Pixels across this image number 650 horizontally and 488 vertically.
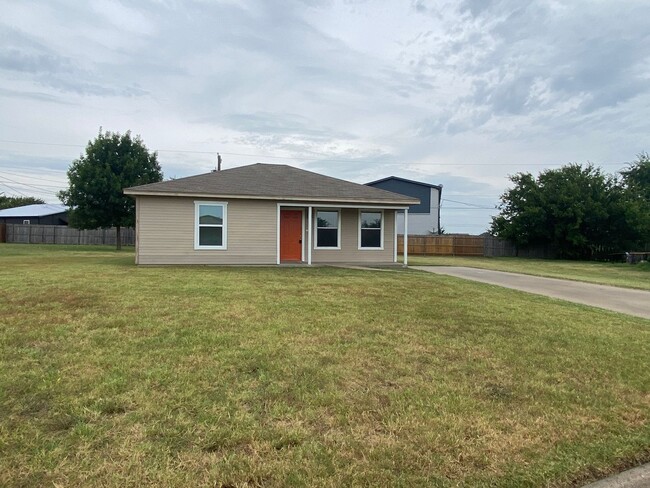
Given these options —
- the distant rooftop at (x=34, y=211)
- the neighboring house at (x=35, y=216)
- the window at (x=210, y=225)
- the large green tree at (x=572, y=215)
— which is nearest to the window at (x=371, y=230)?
the window at (x=210, y=225)

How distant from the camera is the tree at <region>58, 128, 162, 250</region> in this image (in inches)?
1025

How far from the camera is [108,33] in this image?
13.7 meters

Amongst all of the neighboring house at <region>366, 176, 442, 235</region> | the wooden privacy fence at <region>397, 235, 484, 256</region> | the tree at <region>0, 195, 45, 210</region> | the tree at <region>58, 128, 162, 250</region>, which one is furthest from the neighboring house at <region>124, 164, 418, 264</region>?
the tree at <region>0, 195, 45, 210</region>

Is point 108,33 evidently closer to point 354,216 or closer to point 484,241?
point 354,216

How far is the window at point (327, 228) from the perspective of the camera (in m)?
17.2

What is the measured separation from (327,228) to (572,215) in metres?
21.8

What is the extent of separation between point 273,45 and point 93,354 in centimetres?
1368

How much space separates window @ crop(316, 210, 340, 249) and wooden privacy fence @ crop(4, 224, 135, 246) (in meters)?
25.1

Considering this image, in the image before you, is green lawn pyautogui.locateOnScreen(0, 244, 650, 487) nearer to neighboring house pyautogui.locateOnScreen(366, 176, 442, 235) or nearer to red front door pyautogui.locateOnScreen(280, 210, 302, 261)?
red front door pyautogui.locateOnScreen(280, 210, 302, 261)

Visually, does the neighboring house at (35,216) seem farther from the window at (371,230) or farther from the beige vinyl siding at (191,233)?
the window at (371,230)

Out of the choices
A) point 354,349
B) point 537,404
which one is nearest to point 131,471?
point 354,349

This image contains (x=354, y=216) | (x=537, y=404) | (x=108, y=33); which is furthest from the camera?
(x=354, y=216)

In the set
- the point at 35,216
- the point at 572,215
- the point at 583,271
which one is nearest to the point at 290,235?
the point at 583,271

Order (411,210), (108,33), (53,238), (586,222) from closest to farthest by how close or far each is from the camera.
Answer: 1. (108,33)
2. (586,222)
3. (53,238)
4. (411,210)
